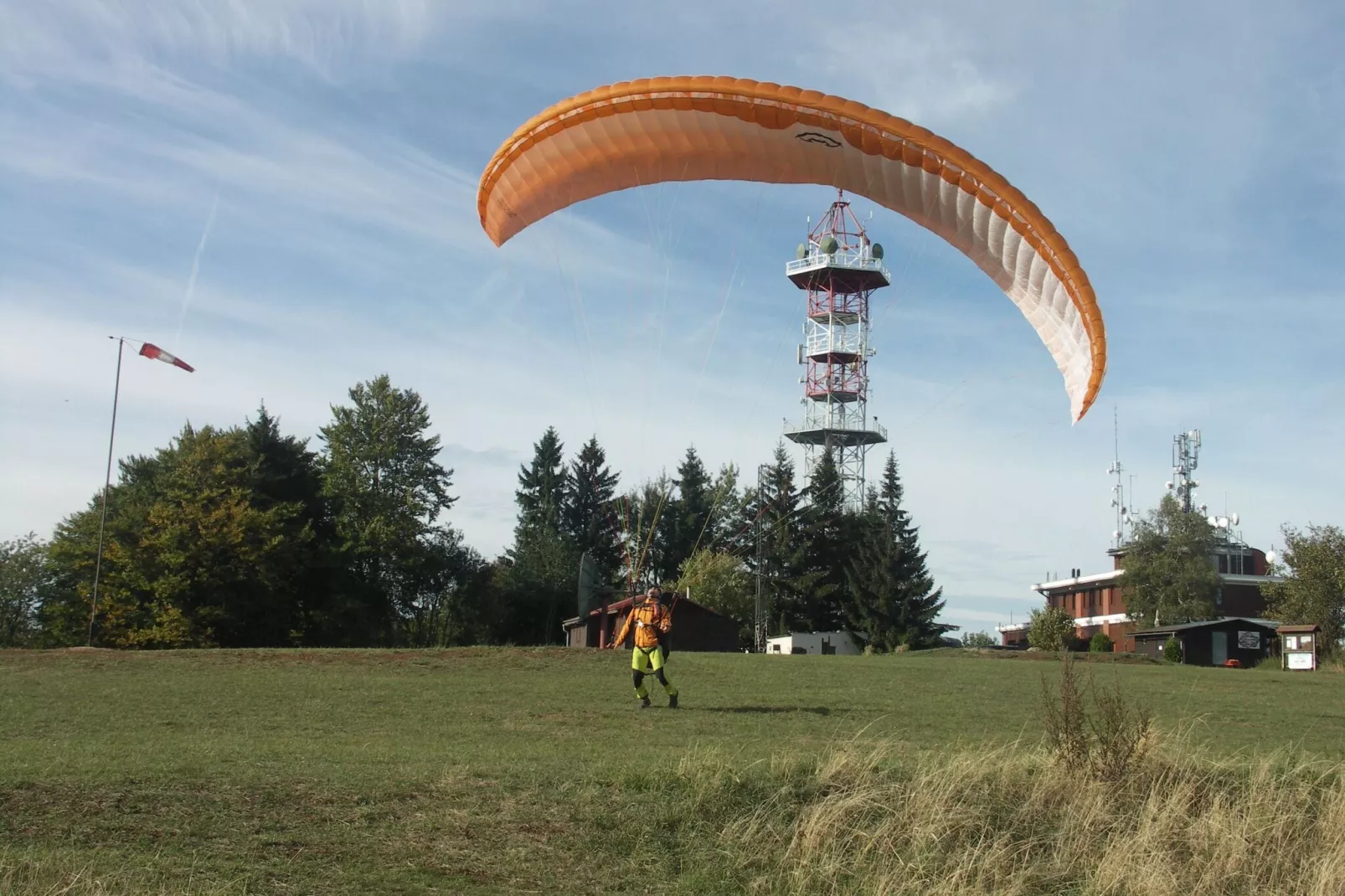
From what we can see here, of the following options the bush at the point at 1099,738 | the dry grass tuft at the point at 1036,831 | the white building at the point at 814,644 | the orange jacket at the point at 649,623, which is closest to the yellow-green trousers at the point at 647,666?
the orange jacket at the point at 649,623

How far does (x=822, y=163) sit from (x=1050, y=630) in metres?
40.5

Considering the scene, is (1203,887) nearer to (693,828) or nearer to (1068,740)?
(1068,740)

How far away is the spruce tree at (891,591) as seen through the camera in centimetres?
5950

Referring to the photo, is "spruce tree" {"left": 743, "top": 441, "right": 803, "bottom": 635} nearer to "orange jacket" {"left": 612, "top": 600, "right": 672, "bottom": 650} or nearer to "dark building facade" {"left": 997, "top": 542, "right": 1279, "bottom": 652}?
"dark building facade" {"left": 997, "top": 542, "right": 1279, "bottom": 652}

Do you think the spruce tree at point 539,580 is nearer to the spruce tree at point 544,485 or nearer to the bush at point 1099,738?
the spruce tree at point 544,485

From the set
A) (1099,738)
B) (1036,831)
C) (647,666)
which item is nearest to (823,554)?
(647,666)

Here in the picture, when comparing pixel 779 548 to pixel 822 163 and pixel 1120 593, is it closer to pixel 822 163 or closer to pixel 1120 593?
pixel 1120 593

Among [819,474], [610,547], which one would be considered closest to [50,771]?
[819,474]

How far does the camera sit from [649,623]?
14930 millimetres

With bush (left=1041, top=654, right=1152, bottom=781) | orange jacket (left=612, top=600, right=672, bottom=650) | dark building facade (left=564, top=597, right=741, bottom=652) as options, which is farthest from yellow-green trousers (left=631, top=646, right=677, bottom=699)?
dark building facade (left=564, top=597, right=741, bottom=652)

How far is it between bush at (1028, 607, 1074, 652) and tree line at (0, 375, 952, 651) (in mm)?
7475

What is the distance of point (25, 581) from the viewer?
194 feet

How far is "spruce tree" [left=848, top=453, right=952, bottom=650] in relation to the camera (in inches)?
2343

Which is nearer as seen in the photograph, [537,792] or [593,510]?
[537,792]
